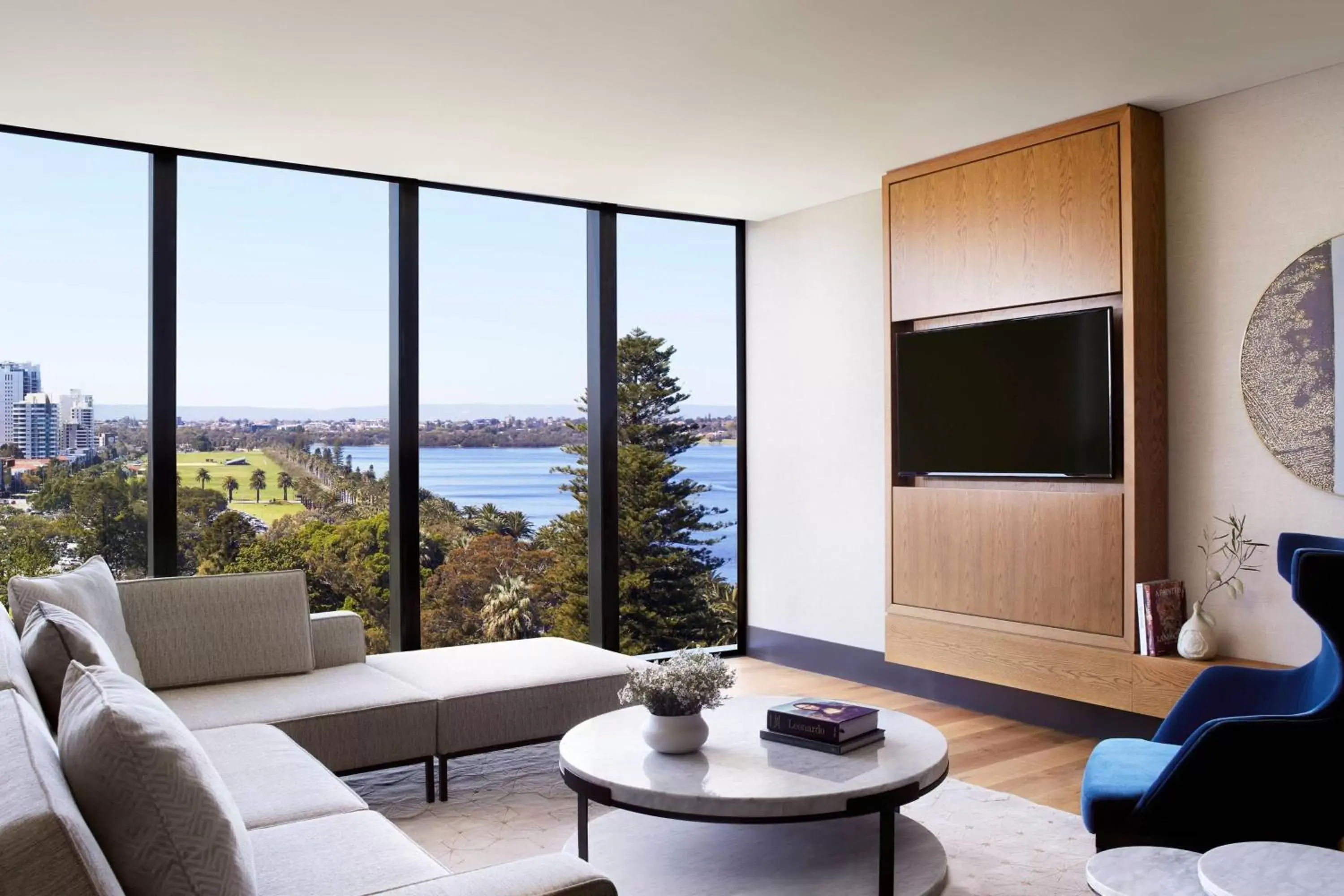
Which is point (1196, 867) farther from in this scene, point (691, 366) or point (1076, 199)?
point (691, 366)

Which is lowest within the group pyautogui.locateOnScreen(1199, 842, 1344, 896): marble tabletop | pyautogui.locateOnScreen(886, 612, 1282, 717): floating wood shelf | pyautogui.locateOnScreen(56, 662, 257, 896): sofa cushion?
pyautogui.locateOnScreen(886, 612, 1282, 717): floating wood shelf

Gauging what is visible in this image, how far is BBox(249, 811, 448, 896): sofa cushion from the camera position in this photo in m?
1.91

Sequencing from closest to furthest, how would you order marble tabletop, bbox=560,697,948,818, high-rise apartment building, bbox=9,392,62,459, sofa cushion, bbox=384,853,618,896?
sofa cushion, bbox=384,853,618,896, marble tabletop, bbox=560,697,948,818, high-rise apartment building, bbox=9,392,62,459

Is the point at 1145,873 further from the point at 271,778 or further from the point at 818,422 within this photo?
the point at 818,422

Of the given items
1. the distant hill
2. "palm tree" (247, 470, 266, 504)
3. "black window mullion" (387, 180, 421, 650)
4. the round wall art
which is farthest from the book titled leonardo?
"palm tree" (247, 470, 266, 504)

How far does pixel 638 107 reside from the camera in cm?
418

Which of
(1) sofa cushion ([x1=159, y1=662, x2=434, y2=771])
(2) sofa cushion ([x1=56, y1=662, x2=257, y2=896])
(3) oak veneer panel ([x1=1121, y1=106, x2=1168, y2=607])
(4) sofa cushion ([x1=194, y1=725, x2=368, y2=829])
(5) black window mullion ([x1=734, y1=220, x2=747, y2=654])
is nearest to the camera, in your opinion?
(2) sofa cushion ([x1=56, y1=662, x2=257, y2=896])

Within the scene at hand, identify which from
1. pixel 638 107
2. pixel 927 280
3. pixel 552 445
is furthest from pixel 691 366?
pixel 638 107

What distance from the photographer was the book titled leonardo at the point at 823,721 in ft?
9.57

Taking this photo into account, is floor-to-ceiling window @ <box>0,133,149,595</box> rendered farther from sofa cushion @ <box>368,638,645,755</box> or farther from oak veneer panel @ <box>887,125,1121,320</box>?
oak veneer panel @ <box>887,125,1121,320</box>

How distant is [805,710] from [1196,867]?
47.1 inches

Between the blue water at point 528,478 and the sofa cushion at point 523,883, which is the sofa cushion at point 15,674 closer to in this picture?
the sofa cushion at point 523,883

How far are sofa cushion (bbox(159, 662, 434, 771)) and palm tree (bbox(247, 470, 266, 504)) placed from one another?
4740 mm

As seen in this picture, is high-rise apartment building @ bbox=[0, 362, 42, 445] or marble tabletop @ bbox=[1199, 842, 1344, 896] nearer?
marble tabletop @ bbox=[1199, 842, 1344, 896]
